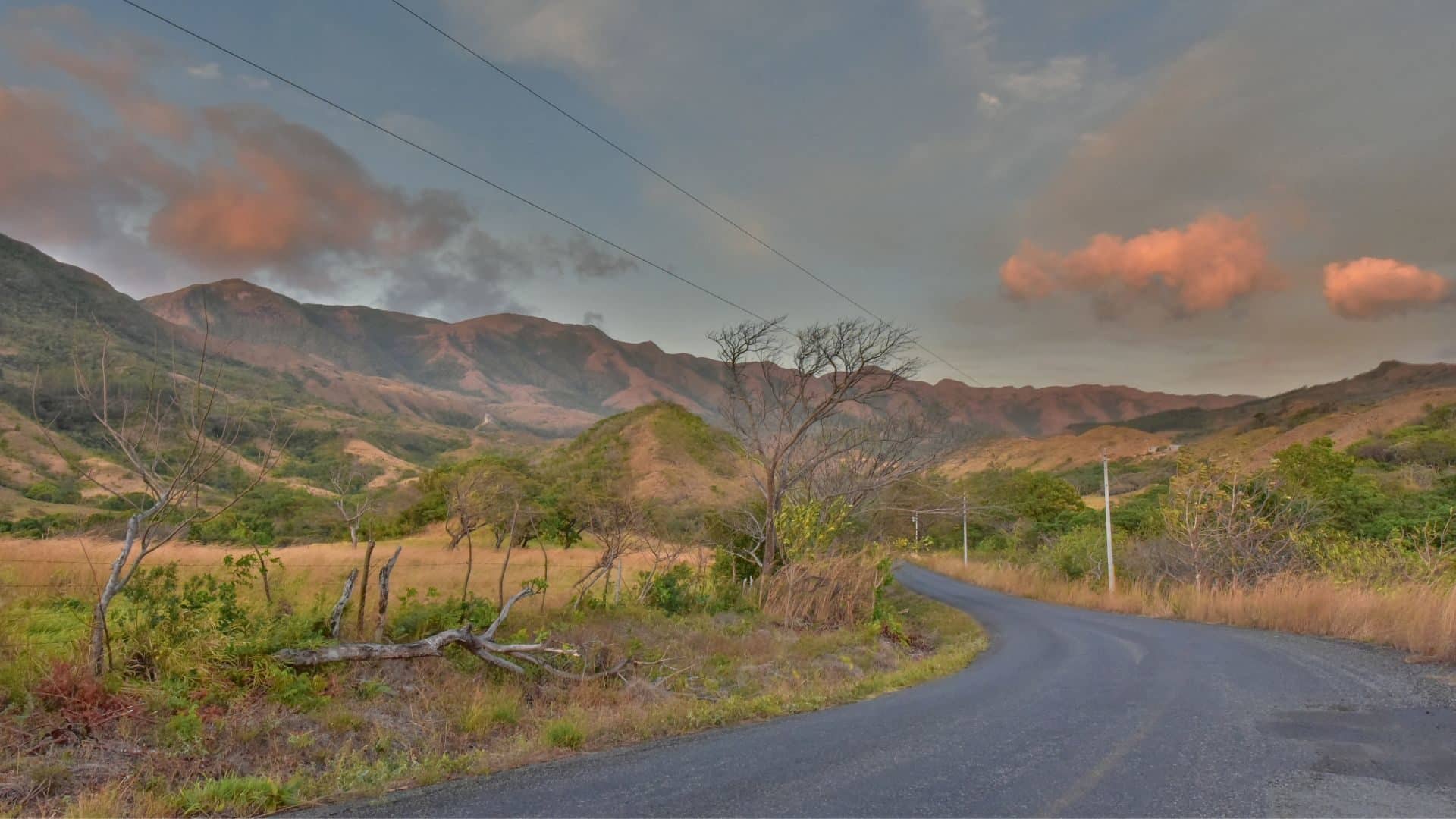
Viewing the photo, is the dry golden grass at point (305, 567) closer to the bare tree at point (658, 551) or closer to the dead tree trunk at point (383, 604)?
the dead tree trunk at point (383, 604)

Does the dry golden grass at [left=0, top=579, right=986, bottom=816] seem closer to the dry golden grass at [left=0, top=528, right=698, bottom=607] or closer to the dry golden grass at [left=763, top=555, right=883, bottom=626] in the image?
the dry golden grass at [left=0, top=528, right=698, bottom=607]

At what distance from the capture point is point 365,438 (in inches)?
6447

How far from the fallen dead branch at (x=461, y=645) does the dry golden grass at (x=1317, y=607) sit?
1294 cm

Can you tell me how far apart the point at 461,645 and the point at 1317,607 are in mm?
17541

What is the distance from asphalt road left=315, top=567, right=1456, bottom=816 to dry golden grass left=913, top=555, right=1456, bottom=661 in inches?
68.3

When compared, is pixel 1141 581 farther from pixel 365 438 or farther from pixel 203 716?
pixel 365 438

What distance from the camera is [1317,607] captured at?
16.0 m

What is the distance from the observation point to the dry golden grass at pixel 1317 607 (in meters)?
12.0

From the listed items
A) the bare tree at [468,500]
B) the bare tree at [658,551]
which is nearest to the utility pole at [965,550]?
the bare tree at [658,551]

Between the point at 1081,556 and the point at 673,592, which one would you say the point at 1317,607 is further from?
the point at 1081,556

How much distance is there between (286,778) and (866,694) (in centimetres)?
743

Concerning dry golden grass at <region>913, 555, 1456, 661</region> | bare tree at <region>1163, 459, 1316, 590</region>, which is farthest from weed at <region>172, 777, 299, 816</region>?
bare tree at <region>1163, 459, 1316, 590</region>

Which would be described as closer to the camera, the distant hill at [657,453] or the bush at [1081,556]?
the bush at [1081,556]

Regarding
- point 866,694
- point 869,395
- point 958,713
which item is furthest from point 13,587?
point 869,395
